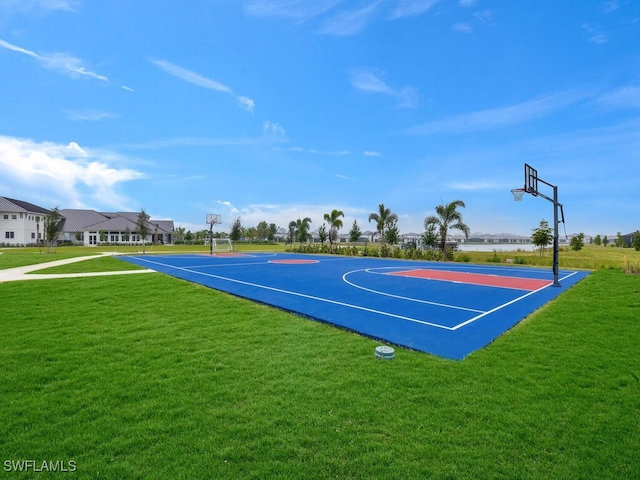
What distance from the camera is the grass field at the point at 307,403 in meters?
2.90

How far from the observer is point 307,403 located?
3.83m

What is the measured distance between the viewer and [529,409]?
146 inches

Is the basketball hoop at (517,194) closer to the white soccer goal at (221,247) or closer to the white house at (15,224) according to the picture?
the white soccer goal at (221,247)

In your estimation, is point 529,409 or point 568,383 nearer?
point 529,409

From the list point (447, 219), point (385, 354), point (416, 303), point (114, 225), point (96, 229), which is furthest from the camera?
point (114, 225)

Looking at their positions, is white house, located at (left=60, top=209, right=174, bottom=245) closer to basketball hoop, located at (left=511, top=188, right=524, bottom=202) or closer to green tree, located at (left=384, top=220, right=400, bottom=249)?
green tree, located at (left=384, top=220, right=400, bottom=249)

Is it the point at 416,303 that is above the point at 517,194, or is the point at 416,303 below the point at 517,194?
below

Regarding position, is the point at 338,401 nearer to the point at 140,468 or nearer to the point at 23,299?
the point at 140,468

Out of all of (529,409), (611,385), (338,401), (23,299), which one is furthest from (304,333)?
(23,299)

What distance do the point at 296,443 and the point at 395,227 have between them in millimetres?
32586

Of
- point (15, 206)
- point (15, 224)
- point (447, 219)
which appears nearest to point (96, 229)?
point (15, 224)

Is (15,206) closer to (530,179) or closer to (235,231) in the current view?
(235,231)

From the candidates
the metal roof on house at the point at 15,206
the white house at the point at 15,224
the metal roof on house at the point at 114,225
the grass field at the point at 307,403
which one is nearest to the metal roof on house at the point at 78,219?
the metal roof on house at the point at 114,225

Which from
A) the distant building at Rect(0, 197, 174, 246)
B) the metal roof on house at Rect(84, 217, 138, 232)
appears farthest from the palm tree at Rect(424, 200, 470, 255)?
the metal roof on house at Rect(84, 217, 138, 232)
